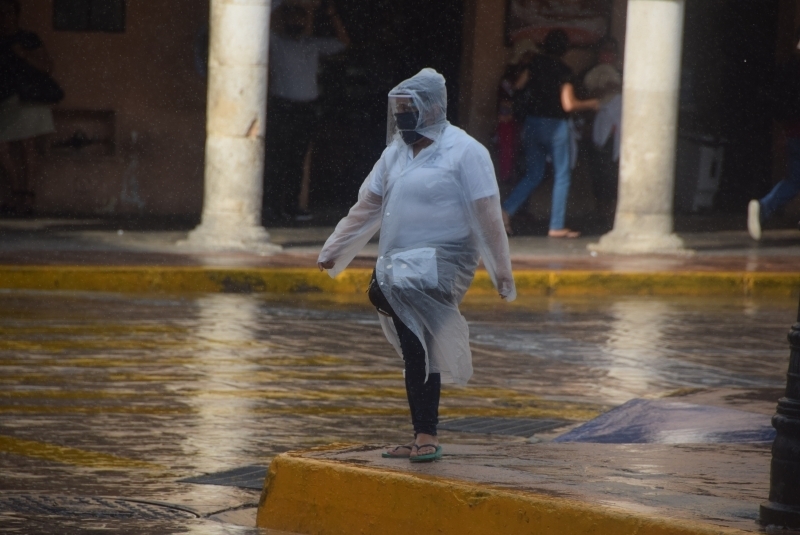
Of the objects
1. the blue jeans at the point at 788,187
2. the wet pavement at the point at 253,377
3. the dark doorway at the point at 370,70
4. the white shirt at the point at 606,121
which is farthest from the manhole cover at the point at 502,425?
the dark doorway at the point at 370,70

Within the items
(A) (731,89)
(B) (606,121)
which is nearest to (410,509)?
(B) (606,121)

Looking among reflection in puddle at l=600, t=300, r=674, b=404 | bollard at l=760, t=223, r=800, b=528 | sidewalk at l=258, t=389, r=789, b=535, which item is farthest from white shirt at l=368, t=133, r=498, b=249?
reflection in puddle at l=600, t=300, r=674, b=404

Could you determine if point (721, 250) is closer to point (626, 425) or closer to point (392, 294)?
point (626, 425)

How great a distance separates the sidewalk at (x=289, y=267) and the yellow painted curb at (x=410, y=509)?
748cm

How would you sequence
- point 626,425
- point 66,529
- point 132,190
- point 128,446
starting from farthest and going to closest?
point 132,190 < point 626,425 < point 128,446 < point 66,529

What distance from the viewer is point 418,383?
624 cm

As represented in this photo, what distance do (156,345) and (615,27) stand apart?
10.1 meters

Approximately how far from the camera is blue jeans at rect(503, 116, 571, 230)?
56.5ft

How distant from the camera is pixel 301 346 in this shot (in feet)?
35.4

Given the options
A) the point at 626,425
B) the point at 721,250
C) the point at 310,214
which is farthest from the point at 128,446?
the point at 310,214

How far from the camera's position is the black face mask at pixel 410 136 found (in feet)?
20.5

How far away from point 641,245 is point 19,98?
21.5ft

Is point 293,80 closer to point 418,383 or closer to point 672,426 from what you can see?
point 672,426

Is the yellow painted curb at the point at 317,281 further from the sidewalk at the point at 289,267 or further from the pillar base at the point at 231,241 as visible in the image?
the pillar base at the point at 231,241
